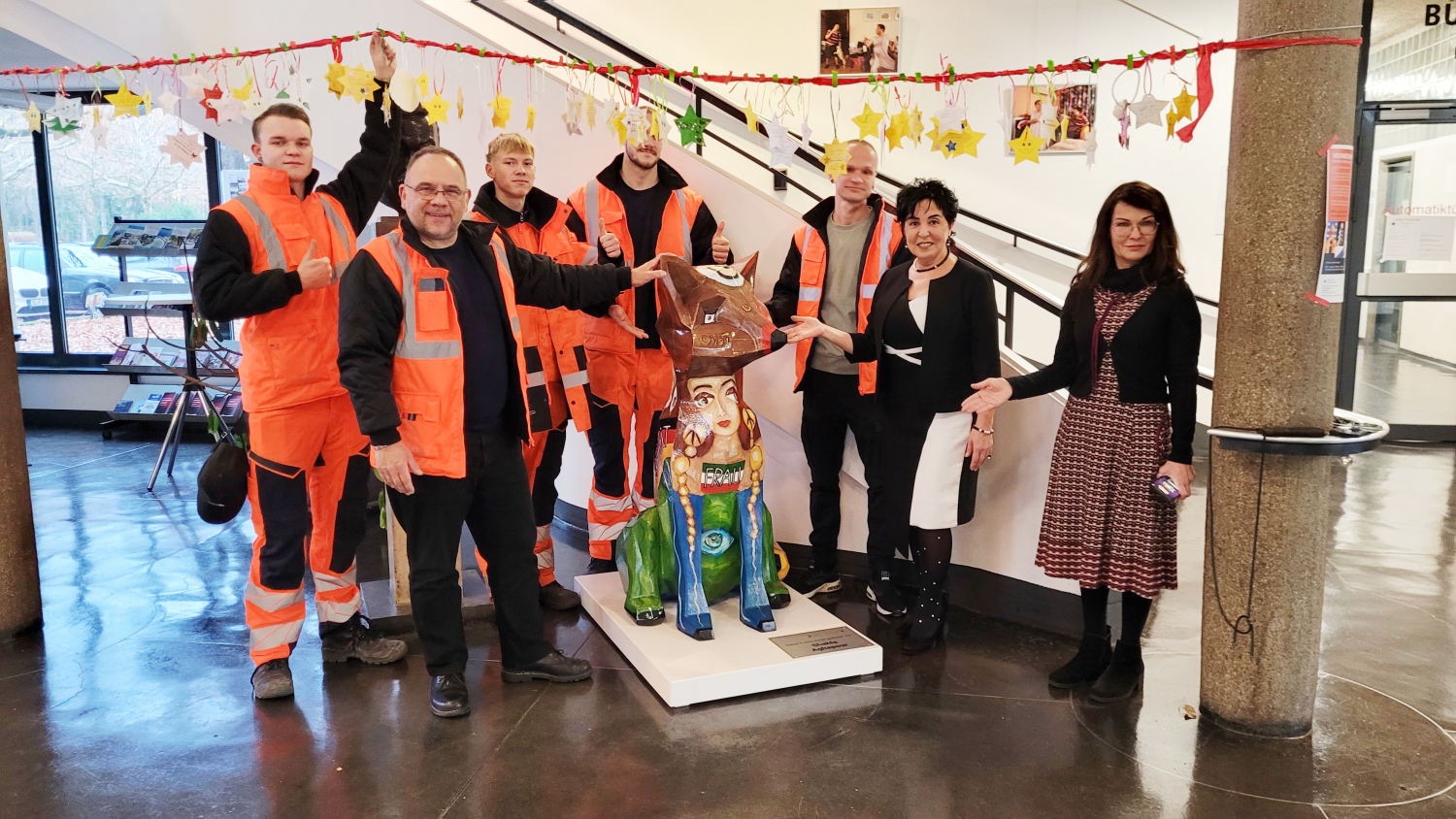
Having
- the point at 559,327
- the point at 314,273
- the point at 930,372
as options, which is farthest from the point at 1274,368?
the point at 314,273

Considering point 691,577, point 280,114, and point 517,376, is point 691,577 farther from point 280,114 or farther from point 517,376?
point 280,114

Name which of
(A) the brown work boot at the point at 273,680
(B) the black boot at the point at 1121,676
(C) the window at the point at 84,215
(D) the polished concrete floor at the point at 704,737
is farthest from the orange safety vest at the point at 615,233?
(C) the window at the point at 84,215

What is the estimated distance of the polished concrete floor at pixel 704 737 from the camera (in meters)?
2.69

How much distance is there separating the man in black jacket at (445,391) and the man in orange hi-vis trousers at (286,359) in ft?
1.13

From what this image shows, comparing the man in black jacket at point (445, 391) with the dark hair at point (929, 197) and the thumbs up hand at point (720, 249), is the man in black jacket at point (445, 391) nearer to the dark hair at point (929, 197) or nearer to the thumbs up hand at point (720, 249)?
the thumbs up hand at point (720, 249)

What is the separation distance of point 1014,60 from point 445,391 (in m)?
5.47

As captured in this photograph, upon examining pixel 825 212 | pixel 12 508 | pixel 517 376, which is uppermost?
pixel 825 212

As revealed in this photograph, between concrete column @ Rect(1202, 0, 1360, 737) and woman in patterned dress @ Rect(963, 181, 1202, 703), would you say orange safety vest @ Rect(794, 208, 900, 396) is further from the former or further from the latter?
concrete column @ Rect(1202, 0, 1360, 737)

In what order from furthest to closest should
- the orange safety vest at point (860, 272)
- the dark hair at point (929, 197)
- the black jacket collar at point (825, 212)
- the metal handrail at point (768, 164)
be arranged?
the metal handrail at point (768, 164) → the black jacket collar at point (825, 212) → the orange safety vest at point (860, 272) → the dark hair at point (929, 197)

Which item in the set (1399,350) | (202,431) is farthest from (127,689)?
(1399,350)

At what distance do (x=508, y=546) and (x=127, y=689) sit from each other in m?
1.38

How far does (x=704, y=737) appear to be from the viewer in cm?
305

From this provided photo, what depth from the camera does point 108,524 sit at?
5.44m

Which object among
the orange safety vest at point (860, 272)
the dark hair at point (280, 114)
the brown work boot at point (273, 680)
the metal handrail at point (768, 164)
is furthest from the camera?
the metal handrail at point (768, 164)
